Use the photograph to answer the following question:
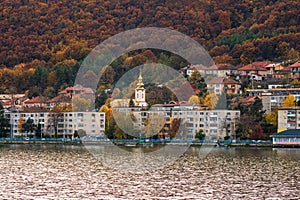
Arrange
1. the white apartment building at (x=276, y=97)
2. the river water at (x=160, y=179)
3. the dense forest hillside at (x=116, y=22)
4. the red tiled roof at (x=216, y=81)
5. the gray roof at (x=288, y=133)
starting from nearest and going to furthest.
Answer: the river water at (x=160, y=179) < the gray roof at (x=288, y=133) < the white apartment building at (x=276, y=97) < the red tiled roof at (x=216, y=81) < the dense forest hillside at (x=116, y=22)

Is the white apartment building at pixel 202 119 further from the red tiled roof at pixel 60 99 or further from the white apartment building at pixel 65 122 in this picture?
the red tiled roof at pixel 60 99

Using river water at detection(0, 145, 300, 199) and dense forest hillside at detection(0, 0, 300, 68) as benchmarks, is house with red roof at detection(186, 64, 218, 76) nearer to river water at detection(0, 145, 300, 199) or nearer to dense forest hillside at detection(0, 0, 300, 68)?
dense forest hillside at detection(0, 0, 300, 68)

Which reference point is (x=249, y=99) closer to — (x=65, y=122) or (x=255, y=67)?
(x=65, y=122)

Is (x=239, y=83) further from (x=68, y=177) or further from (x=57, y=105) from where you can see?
(x=68, y=177)

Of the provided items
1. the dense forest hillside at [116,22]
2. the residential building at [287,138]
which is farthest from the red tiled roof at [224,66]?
the residential building at [287,138]

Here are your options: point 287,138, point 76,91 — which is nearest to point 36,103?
point 76,91
